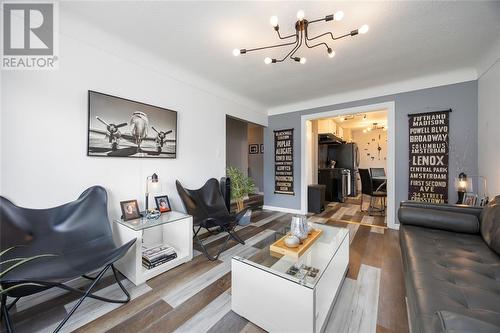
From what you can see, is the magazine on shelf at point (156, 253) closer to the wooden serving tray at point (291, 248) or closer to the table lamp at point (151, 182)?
the table lamp at point (151, 182)

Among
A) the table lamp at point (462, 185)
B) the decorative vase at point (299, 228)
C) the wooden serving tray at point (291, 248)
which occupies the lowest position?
the wooden serving tray at point (291, 248)

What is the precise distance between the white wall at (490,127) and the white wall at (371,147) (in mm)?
5126

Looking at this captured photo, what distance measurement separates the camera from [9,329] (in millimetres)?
1177

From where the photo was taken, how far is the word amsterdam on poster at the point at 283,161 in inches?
180

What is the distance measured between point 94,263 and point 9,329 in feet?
1.56

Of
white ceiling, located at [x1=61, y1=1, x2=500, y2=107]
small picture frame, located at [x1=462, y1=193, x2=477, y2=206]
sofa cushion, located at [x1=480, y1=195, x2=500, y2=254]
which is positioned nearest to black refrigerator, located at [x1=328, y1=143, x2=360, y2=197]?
white ceiling, located at [x1=61, y1=1, x2=500, y2=107]

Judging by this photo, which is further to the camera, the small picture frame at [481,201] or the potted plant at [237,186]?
the potted plant at [237,186]

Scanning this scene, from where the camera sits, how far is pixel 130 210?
221 cm

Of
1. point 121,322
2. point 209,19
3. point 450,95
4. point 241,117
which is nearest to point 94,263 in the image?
point 121,322

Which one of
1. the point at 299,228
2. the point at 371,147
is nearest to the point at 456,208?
the point at 299,228

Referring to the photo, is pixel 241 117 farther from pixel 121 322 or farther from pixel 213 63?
pixel 121 322

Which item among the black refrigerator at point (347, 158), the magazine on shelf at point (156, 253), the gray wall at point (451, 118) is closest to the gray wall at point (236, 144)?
the gray wall at point (451, 118)

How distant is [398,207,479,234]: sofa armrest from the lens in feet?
6.10

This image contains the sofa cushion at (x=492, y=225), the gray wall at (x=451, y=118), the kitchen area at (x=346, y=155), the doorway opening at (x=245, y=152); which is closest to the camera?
the sofa cushion at (x=492, y=225)
